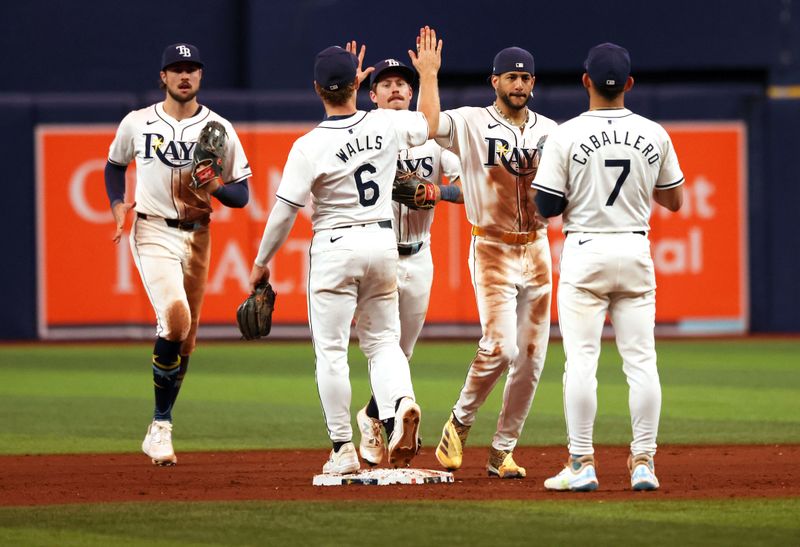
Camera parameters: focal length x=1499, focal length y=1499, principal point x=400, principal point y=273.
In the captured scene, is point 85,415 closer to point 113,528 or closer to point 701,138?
point 113,528

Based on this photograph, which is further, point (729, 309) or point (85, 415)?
point (729, 309)

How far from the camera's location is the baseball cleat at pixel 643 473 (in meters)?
6.80

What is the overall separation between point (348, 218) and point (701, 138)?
11.2 meters

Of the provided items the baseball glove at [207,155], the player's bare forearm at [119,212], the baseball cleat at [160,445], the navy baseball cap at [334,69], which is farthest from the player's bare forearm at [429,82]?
the baseball cleat at [160,445]

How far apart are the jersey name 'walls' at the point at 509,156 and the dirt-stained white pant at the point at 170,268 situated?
1931 mm

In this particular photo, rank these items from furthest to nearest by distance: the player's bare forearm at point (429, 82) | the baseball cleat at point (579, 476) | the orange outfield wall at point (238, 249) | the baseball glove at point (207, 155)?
the orange outfield wall at point (238, 249) → the baseball glove at point (207, 155) → the player's bare forearm at point (429, 82) → the baseball cleat at point (579, 476)

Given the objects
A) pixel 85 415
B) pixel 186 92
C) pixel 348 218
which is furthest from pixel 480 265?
→ pixel 85 415

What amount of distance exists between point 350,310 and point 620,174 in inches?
57.0

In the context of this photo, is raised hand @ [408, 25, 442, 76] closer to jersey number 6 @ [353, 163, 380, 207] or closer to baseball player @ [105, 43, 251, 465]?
jersey number 6 @ [353, 163, 380, 207]

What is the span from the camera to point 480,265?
7594mm

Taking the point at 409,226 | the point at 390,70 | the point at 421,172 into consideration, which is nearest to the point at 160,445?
the point at 409,226

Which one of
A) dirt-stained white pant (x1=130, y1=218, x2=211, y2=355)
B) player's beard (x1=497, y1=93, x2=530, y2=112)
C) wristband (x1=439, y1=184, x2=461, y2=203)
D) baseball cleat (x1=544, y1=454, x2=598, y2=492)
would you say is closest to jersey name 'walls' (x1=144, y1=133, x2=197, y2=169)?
dirt-stained white pant (x1=130, y1=218, x2=211, y2=355)

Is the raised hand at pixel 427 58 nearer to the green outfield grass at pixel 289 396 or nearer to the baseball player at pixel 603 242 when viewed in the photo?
the baseball player at pixel 603 242

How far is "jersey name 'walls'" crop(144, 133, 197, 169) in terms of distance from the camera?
8.43 metres
